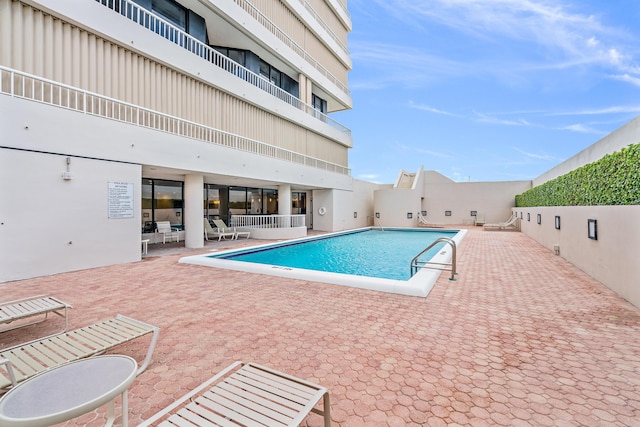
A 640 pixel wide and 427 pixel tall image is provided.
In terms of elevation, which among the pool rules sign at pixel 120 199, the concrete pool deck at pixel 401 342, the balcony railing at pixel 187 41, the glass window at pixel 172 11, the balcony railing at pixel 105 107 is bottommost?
the concrete pool deck at pixel 401 342

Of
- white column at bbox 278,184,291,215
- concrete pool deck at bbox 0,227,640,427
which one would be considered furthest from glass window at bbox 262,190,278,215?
concrete pool deck at bbox 0,227,640,427

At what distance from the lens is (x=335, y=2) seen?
21.5 m

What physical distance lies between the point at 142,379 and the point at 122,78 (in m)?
9.82

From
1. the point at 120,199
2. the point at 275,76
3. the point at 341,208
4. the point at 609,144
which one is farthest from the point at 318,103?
the point at 609,144

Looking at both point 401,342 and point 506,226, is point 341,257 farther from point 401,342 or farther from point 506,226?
point 506,226

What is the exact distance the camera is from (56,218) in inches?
274

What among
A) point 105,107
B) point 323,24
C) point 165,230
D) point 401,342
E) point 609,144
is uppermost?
point 323,24

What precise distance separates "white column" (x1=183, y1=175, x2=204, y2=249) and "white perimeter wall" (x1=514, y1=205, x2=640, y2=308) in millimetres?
11942

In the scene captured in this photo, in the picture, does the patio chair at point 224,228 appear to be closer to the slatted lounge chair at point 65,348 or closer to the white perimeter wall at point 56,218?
the white perimeter wall at point 56,218

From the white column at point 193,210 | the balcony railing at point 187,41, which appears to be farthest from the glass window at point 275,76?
the white column at point 193,210

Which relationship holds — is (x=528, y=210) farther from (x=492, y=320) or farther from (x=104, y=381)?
(x=104, y=381)

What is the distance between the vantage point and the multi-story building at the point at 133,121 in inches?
262

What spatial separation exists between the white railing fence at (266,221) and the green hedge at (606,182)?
38.0ft

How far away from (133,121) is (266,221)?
7.92 metres
